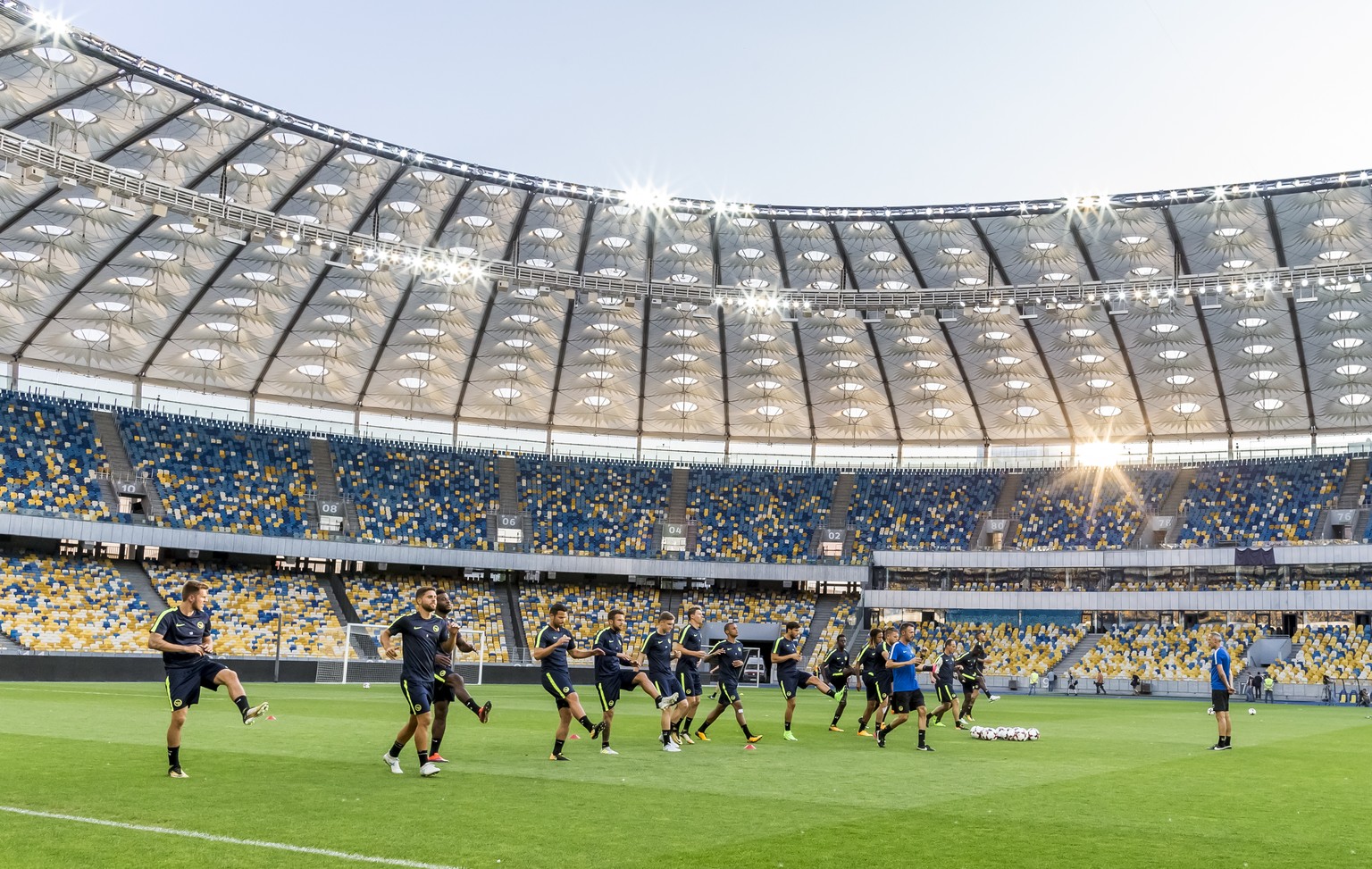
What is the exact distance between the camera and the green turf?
411 inches

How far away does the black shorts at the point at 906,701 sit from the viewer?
2183cm

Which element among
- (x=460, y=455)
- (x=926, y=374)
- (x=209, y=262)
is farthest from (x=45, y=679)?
(x=926, y=374)

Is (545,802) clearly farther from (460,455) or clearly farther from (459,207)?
(460,455)

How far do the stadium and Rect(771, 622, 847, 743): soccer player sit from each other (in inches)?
49.1

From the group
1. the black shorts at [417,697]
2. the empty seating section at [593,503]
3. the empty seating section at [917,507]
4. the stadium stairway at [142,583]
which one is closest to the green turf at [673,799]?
the black shorts at [417,697]

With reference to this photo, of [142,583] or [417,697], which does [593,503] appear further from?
[417,697]

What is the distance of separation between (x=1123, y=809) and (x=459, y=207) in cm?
4359

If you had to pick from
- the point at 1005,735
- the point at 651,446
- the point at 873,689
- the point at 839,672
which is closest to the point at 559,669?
the point at 873,689

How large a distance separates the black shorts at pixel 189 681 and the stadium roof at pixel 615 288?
2942 centimetres

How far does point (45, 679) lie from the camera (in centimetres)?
4400

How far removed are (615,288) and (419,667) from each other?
41631 millimetres

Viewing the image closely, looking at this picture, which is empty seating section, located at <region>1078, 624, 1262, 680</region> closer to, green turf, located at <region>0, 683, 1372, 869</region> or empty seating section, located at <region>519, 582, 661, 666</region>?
empty seating section, located at <region>519, 582, 661, 666</region>

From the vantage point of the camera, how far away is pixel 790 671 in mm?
25500

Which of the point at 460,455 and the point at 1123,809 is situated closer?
the point at 1123,809
